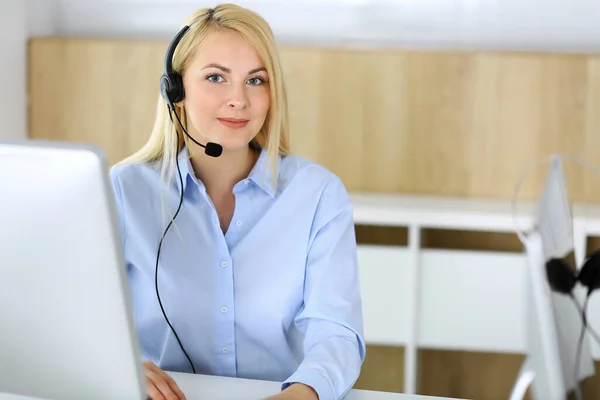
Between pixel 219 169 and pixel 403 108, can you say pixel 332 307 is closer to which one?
pixel 219 169

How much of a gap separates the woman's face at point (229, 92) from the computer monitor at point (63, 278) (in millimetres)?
644

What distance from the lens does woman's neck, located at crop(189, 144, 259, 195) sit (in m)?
1.54

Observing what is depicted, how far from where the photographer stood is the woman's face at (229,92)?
58.7 inches

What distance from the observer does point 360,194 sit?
2.78 meters

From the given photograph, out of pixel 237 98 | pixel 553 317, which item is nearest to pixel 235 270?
pixel 237 98

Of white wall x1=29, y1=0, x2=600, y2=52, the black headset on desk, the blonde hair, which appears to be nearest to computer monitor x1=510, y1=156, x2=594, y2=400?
the black headset on desk

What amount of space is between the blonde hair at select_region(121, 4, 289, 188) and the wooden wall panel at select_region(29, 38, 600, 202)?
1.17m

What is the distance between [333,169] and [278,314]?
1380mm

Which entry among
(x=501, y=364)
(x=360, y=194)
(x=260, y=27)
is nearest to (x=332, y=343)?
(x=260, y=27)

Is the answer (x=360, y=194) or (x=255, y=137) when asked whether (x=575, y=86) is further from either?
(x=255, y=137)

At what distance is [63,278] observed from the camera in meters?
0.87

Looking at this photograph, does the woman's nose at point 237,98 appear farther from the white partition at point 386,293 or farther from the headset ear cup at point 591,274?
the white partition at point 386,293

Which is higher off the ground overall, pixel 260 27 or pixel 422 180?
pixel 260 27

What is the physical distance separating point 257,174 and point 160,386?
451 mm
